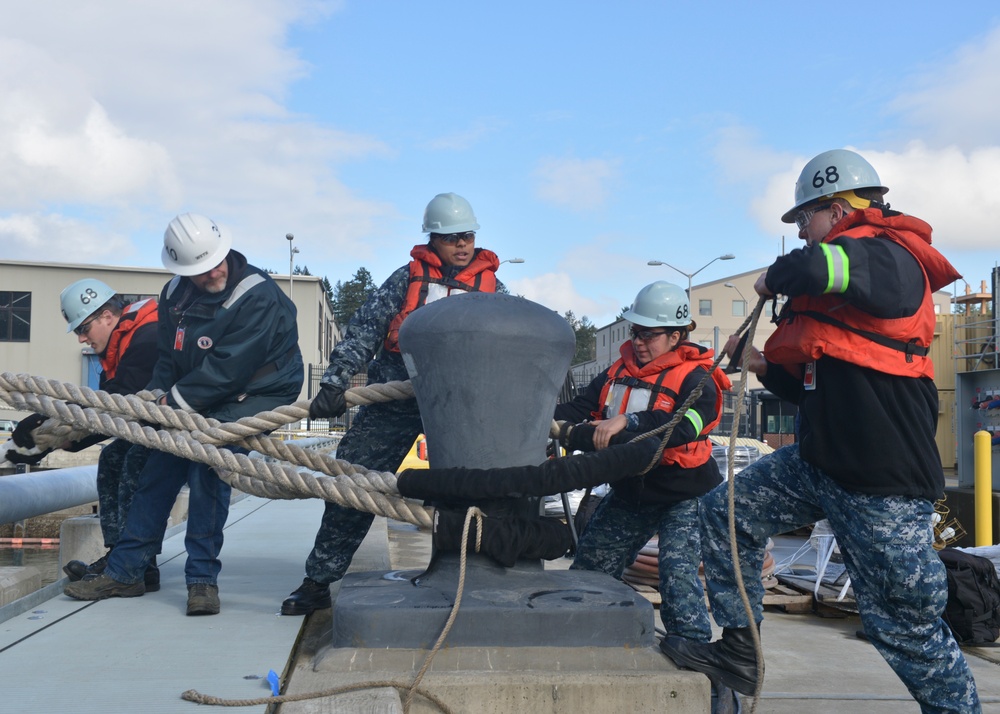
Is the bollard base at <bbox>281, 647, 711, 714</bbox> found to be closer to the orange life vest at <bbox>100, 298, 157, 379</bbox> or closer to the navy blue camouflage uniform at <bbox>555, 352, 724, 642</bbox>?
the navy blue camouflage uniform at <bbox>555, 352, 724, 642</bbox>

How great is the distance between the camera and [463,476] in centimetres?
316

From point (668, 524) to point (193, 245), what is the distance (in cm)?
239

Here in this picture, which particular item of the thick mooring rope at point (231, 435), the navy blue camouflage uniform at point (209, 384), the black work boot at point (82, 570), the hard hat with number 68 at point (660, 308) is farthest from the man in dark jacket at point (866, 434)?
the black work boot at point (82, 570)

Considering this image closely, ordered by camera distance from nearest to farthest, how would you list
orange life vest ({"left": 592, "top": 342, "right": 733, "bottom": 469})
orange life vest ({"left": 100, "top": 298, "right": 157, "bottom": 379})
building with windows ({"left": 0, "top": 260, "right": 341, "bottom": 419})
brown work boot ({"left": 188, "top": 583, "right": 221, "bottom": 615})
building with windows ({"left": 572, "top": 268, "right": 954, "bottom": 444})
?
1. brown work boot ({"left": 188, "top": 583, "right": 221, "bottom": 615})
2. orange life vest ({"left": 592, "top": 342, "right": 733, "bottom": 469})
3. orange life vest ({"left": 100, "top": 298, "right": 157, "bottom": 379})
4. building with windows ({"left": 572, "top": 268, "right": 954, "bottom": 444})
5. building with windows ({"left": 0, "top": 260, "right": 341, "bottom": 419})

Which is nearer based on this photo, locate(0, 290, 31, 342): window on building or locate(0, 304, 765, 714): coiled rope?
locate(0, 304, 765, 714): coiled rope

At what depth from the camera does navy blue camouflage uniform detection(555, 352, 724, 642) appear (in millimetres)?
3805

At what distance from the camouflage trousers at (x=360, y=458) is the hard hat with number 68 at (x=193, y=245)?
935 millimetres

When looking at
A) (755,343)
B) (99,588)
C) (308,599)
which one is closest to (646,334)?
(308,599)

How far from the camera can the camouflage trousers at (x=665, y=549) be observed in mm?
3771

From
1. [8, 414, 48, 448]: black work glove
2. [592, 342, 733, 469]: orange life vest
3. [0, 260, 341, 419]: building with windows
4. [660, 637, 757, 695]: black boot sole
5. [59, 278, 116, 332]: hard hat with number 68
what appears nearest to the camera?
[660, 637, 757, 695]: black boot sole

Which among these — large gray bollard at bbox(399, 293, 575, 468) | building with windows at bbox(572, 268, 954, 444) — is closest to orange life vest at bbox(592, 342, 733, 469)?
building with windows at bbox(572, 268, 954, 444)

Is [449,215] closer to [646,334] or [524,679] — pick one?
[646,334]

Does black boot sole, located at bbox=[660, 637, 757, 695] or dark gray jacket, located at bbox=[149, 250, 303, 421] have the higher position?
dark gray jacket, located at bbox=[149, 250, 303, 421]

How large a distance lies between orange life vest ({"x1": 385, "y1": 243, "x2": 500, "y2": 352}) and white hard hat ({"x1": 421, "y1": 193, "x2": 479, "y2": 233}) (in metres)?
0.13
